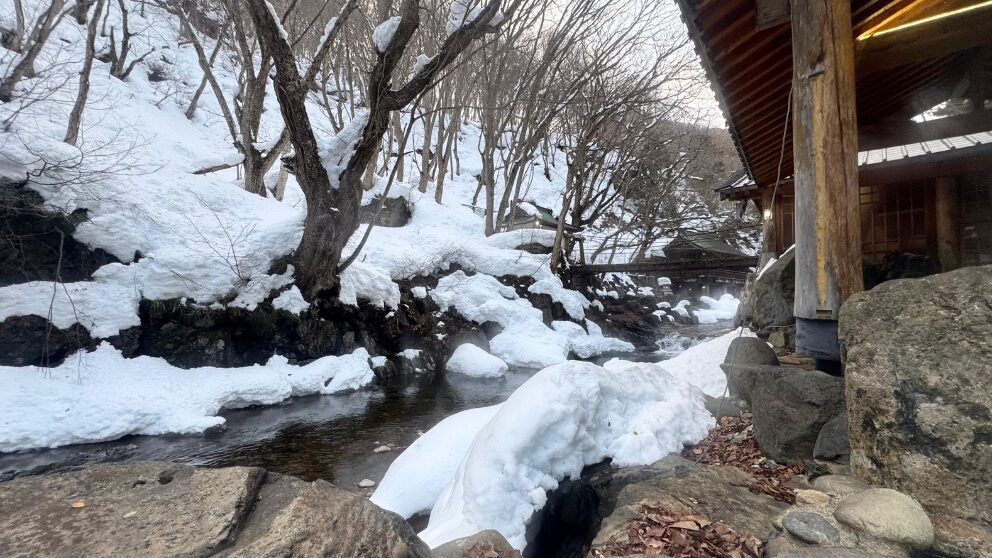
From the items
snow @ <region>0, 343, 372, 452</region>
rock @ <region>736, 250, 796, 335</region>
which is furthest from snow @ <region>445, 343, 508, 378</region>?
rock @ <region>736, 250, 796, 335</region>

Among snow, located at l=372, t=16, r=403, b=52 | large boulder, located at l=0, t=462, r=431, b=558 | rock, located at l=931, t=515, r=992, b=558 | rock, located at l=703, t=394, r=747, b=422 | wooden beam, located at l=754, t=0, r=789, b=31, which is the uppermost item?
snow, located at l=372, t=16, r=403, b=52

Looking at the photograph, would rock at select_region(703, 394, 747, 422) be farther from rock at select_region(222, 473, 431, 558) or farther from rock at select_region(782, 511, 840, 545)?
→ rock at select_region(222, 473, 431, 558)

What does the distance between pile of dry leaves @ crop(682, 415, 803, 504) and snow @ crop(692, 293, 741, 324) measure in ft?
68.5

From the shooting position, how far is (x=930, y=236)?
5.94 meters

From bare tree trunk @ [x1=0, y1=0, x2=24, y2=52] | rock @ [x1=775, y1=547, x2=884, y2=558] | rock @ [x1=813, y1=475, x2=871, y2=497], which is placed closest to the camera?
rock @ [x1=775, y1=547, x2=884, y2=558]

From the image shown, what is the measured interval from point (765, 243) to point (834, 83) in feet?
22.8

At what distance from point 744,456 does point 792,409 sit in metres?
0.64

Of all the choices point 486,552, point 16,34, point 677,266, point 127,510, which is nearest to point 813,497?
point 486,552

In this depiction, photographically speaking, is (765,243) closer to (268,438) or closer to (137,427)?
(268,438)

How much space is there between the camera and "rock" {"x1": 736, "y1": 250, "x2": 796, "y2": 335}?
5.98 m

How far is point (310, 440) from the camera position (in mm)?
6387

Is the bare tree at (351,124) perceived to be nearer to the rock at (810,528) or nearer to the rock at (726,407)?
the rock at (726,407)

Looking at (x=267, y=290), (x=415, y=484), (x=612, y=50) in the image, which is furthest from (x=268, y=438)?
(x=612, y=50)

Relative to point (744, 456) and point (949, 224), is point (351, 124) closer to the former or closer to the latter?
point (744, 456)
